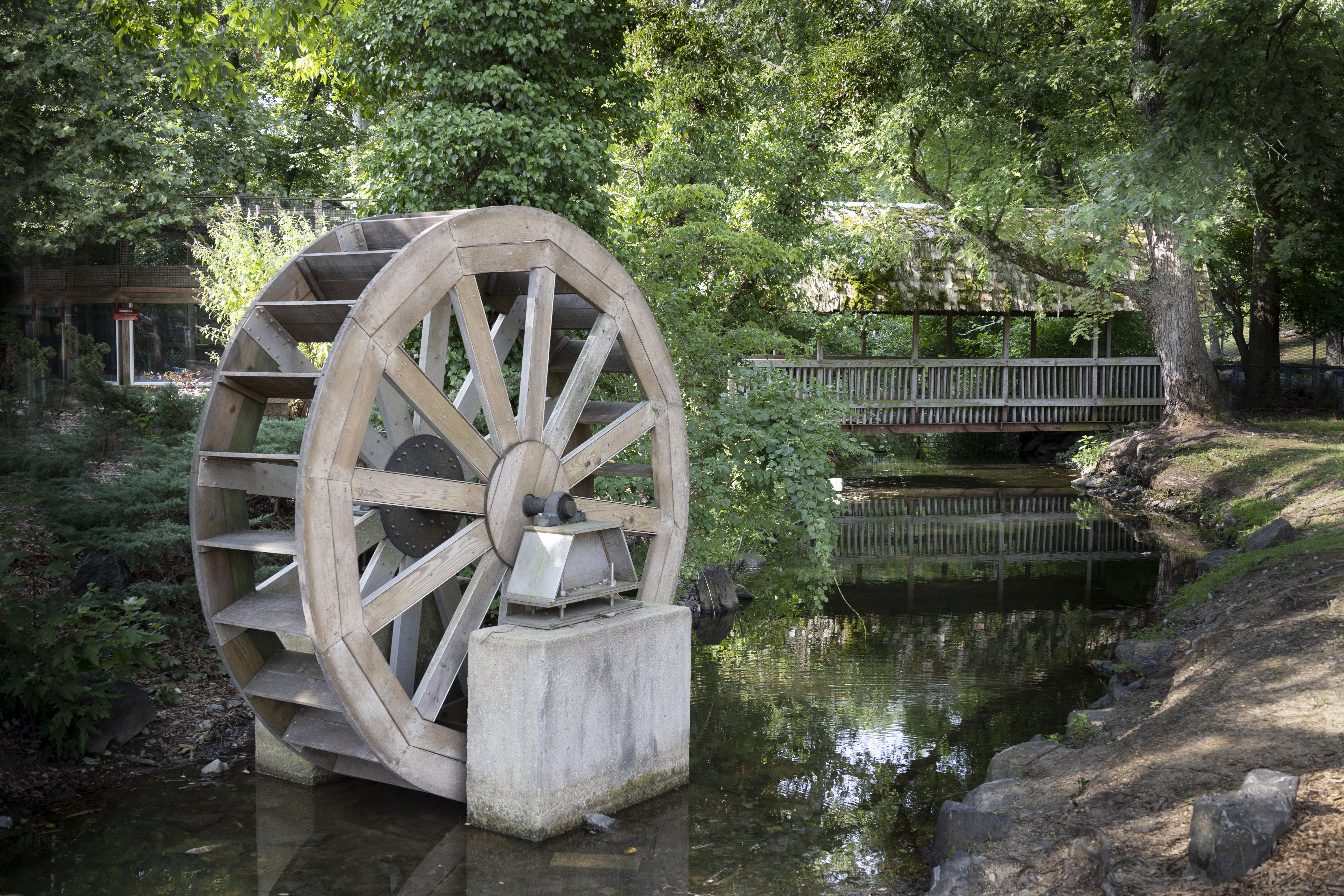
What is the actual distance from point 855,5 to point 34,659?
1253 centimetres

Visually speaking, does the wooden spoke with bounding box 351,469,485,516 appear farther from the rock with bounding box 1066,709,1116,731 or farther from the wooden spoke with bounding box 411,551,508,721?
the rock with bounding box 1066,709,1116,731

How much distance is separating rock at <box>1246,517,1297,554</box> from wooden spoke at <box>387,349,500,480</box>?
25.5 ft

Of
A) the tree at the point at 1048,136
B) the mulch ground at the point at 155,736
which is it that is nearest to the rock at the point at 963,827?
the mulch ground at the point at 155,736

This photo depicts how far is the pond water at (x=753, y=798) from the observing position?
461cm

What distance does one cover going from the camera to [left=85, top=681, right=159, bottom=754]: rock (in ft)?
18.9

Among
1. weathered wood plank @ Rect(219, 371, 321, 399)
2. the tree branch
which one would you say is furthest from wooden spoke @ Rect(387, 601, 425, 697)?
the tree branch

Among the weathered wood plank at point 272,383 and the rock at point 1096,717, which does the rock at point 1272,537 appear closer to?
the rock at point 1096,717

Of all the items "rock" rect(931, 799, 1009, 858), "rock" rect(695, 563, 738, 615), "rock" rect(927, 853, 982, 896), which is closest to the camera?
"rock" rect(927, 853, 982, 896)

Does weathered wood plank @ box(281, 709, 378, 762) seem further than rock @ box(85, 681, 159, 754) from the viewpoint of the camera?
No

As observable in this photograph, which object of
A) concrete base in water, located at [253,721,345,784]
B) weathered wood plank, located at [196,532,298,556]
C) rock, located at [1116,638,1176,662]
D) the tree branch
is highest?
A: the tree branch

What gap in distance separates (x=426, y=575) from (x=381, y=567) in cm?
139

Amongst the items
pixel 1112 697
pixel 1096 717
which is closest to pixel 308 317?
pixel 1096 717

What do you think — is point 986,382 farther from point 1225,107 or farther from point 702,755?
point 702,755

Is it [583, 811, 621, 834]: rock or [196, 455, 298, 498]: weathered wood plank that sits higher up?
[196, 455, 298, 498]: weathered wood plank
